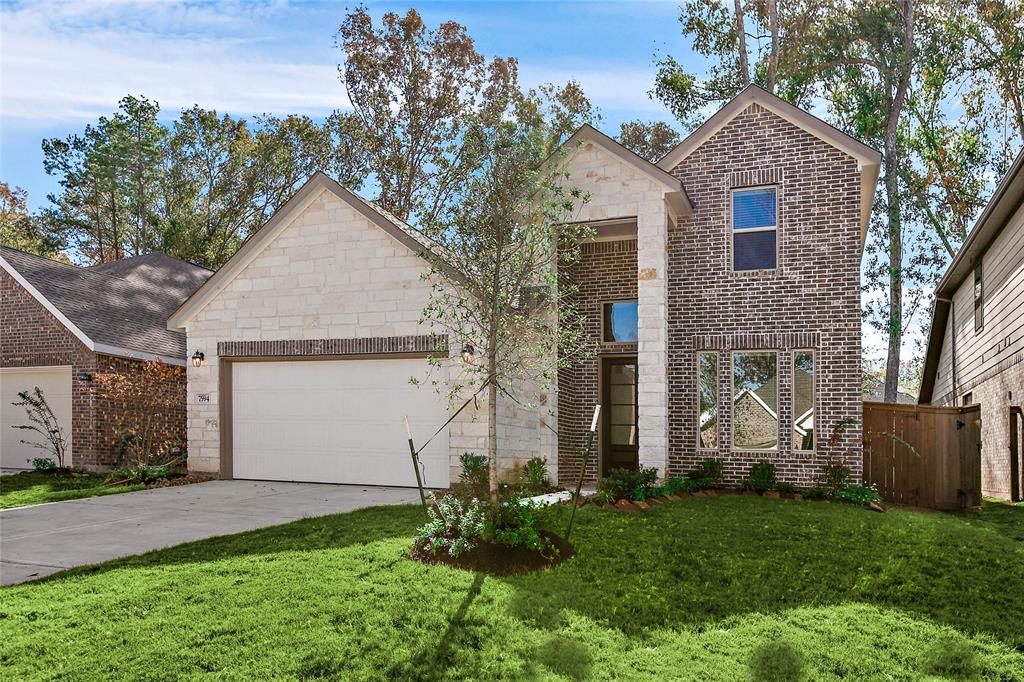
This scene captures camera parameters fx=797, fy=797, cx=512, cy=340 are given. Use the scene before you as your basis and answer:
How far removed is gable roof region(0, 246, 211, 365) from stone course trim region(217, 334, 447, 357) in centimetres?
397

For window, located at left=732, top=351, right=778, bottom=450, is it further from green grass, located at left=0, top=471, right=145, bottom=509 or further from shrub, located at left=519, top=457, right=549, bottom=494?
green grass, located at left=0, top=471, right=145, bottom=509

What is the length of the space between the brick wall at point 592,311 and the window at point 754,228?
1.98 m

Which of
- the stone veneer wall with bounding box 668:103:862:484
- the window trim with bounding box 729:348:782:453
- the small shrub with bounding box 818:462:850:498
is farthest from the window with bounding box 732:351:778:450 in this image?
the small shrub with bounding box 818:462:850:498

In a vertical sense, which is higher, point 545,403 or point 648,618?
point 545,403

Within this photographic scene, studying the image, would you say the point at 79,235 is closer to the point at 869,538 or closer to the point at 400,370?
the point at 400,370

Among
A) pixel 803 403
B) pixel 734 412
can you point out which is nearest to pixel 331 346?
pixel 734 412

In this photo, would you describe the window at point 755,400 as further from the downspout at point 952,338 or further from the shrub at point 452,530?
the downspout at point 952,338

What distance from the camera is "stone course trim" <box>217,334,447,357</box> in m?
13.3

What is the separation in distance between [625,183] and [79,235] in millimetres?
30995

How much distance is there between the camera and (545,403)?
13570mm

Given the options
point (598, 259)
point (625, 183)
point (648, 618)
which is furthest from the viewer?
point (598, 259)

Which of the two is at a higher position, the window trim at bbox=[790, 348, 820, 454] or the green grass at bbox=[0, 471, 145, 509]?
the window trim at bbox=[790, 348, 820, 454]

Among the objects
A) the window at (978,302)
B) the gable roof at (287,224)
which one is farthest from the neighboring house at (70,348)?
the window at (978,302)

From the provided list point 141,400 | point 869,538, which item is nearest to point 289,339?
point 141,400
